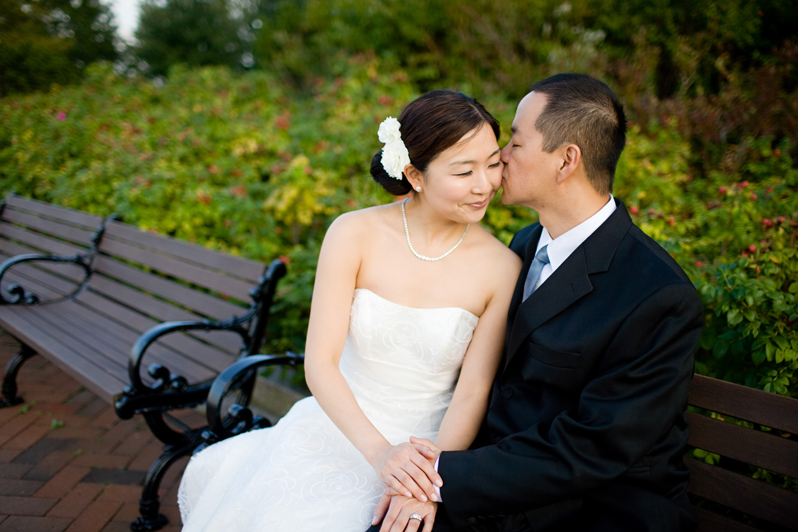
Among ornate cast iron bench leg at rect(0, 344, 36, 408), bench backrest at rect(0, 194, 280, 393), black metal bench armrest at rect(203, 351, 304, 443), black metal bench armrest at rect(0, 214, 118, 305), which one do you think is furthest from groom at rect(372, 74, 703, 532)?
black metal bench armrest at rect(0, 214, 118, 305)

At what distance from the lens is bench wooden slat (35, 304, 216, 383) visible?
3056 millimetres

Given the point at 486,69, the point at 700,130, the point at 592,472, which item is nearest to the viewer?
the point at 592,472

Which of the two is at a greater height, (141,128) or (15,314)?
(141,128)

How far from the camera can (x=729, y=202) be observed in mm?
2834

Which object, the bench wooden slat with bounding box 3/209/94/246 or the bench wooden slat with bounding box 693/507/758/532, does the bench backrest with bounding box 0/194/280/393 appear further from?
the bench wooden slat with bounding box 693/507/758/532

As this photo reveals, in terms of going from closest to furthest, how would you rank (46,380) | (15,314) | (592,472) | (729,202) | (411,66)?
(592,472)
(729,202)
(15,314)
(46,380)
(411,66)

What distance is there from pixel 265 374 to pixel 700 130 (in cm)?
418

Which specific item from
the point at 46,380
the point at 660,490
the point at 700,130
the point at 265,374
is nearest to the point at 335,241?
the point at 660,490

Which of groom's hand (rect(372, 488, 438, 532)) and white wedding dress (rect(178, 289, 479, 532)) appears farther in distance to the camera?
white wedding dress (rect(178, 289, 479, 532))

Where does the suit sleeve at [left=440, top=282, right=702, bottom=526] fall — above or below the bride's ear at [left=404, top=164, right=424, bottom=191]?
below

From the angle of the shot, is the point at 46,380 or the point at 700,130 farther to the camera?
the point at 700,130

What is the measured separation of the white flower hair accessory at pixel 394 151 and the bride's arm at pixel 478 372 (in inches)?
23.1

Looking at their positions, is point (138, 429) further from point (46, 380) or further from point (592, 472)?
point (592, 472)

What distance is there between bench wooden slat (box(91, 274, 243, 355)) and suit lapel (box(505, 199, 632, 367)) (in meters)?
1.88
